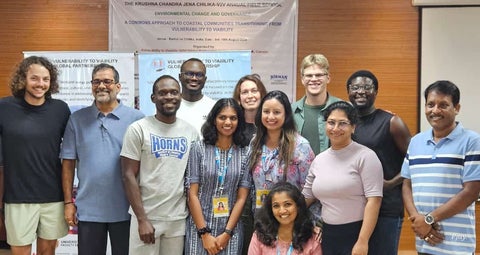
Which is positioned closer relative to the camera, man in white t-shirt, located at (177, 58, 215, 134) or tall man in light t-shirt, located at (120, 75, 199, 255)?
tall man in light t-shirt, located at (120, 75, 199, 255)

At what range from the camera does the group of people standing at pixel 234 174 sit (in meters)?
2.44

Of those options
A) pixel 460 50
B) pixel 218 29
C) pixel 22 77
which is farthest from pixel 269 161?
pixel 460 50

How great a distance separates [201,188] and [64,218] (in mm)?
1008

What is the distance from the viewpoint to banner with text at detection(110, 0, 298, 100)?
5.02 m

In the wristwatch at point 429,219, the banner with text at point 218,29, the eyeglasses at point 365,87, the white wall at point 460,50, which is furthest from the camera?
the banner with text at point 218,29

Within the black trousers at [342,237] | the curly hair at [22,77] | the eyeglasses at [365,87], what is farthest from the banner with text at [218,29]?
the black trousers at [342,237]

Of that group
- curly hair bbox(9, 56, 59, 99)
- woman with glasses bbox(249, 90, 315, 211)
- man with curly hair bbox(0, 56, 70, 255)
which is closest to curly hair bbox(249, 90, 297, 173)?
woman with glasses bbox(249, 90, 315, 211)

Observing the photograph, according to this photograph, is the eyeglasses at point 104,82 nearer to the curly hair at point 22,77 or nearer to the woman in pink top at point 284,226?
the curly hair at point 22,77

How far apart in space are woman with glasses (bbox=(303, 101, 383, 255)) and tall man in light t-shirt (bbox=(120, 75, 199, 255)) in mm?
854

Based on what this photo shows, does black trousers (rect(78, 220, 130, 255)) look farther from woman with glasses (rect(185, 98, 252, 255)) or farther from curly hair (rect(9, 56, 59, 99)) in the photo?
curly hair (rect(9, 56, 59, 99))

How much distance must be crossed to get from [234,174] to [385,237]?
0.97m

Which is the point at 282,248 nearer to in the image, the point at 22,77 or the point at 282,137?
the point at 282,137

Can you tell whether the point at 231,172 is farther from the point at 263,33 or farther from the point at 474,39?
the point at 474,39

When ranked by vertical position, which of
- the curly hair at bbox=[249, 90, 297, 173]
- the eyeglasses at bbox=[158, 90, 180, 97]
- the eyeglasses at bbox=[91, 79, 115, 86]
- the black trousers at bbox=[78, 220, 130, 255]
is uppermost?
the eyeglasses at bbox=[91, 79, 115, 86]
